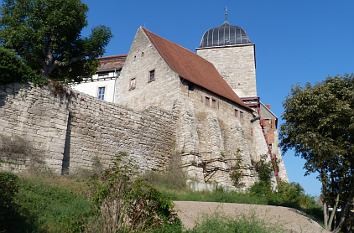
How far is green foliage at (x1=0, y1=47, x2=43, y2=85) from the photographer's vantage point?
1355 cm

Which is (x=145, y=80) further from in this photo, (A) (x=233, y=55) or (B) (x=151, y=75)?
(A) (x=233, y=55)

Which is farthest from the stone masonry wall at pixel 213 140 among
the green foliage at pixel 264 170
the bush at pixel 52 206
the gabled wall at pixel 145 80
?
the bush at pixel 52 206

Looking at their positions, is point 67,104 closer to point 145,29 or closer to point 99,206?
point 99,206

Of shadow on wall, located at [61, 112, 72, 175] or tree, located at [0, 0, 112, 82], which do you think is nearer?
shadow on wall, located at [61, 112, 72, 175]

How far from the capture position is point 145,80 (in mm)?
23859

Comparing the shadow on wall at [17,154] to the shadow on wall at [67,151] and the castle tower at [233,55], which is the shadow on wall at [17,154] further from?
the castle tower at [233,55]

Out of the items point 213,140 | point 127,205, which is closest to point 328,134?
point 213,140

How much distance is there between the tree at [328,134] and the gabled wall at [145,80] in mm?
7892

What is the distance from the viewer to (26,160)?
13461 mm

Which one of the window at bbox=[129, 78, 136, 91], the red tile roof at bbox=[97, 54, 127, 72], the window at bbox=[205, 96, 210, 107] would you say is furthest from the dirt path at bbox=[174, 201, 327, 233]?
the red tile roof at bbox=[97, 54, 127, 72]

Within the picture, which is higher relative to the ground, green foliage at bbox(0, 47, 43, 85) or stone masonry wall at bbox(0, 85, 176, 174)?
green foliage at bbox(0, 47, 43, 85)

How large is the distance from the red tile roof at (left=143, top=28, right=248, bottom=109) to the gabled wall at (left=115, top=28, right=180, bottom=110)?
0.42m

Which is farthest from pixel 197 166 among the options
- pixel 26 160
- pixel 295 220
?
pixel 26 160

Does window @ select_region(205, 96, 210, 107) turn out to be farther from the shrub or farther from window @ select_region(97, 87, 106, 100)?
window @ select_region(97, 87, 106, 100)
